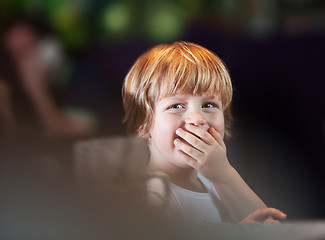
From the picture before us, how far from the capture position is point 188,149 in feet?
1.49

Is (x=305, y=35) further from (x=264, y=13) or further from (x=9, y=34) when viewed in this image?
(x=9, y=34)

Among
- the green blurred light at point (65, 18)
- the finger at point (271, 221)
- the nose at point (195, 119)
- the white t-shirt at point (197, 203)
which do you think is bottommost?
the finger at point (271, 221)

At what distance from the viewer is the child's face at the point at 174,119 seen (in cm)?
45

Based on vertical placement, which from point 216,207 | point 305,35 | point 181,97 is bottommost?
point 216,207

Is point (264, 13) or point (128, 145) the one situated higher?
point (264, 13)

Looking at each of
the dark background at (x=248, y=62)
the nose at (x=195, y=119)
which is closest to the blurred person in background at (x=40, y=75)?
the dark background at (x=248, y=62)

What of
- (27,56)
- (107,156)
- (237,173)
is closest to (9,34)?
(27,56)

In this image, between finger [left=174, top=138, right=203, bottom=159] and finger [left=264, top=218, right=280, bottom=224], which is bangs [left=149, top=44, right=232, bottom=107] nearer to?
finger [left=174, top=138, right=203, bottom=159]

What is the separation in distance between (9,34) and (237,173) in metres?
0.31

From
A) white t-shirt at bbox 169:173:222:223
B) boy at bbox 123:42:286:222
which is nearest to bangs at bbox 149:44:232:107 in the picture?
boy at bbox 123:42:286:222

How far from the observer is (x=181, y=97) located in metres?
0.45

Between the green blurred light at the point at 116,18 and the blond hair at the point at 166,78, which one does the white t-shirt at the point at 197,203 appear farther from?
the green blurred light at the point at 116,18

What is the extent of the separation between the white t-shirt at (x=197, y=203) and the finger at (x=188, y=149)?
26 millimetres

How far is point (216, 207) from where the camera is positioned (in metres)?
0.47
